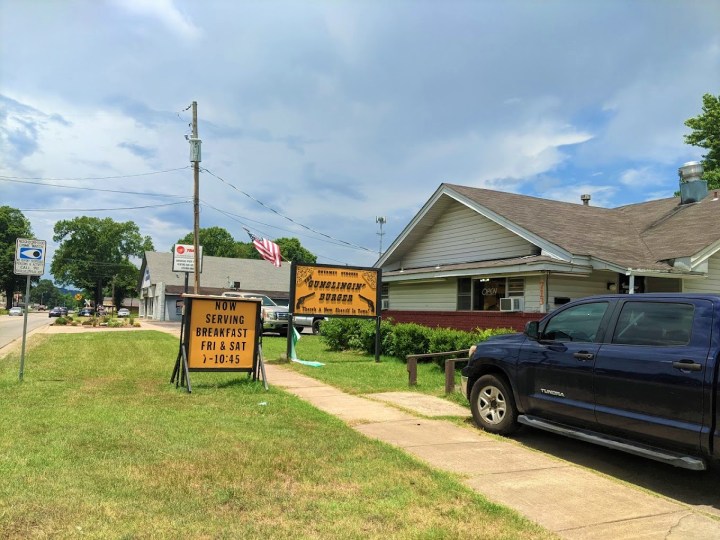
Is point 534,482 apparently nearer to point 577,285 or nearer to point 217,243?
point 577,285

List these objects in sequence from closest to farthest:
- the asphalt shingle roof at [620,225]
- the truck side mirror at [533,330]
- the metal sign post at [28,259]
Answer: the truck side mirror at [533,330] → the metal sign post at [28,259] → the asphalt shingle roof at [620,225]

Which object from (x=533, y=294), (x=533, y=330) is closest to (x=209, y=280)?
(x=533, y=294)

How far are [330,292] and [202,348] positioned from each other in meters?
5.24

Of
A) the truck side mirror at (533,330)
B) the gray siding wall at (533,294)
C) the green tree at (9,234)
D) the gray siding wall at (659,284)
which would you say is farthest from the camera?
the green tree at (9,234)

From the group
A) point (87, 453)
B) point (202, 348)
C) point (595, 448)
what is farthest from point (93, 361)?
point (595, 448)

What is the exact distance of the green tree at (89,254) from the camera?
93500mm

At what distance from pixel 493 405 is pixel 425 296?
34.9ft

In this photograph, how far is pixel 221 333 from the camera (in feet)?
32.0

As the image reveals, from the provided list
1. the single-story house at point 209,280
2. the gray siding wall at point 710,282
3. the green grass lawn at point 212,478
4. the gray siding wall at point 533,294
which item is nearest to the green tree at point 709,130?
the gray siding wall at point 710,282

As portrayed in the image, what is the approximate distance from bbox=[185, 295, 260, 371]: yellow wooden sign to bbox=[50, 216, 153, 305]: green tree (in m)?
91.3

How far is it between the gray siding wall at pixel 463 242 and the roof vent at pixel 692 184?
6.00 m

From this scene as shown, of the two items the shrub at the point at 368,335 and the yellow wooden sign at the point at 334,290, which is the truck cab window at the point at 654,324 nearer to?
the yellow wooden sign at the point at 334,290

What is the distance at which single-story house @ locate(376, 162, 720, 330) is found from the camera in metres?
12.4

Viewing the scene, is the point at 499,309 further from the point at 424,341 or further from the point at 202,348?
the point at 202,348
